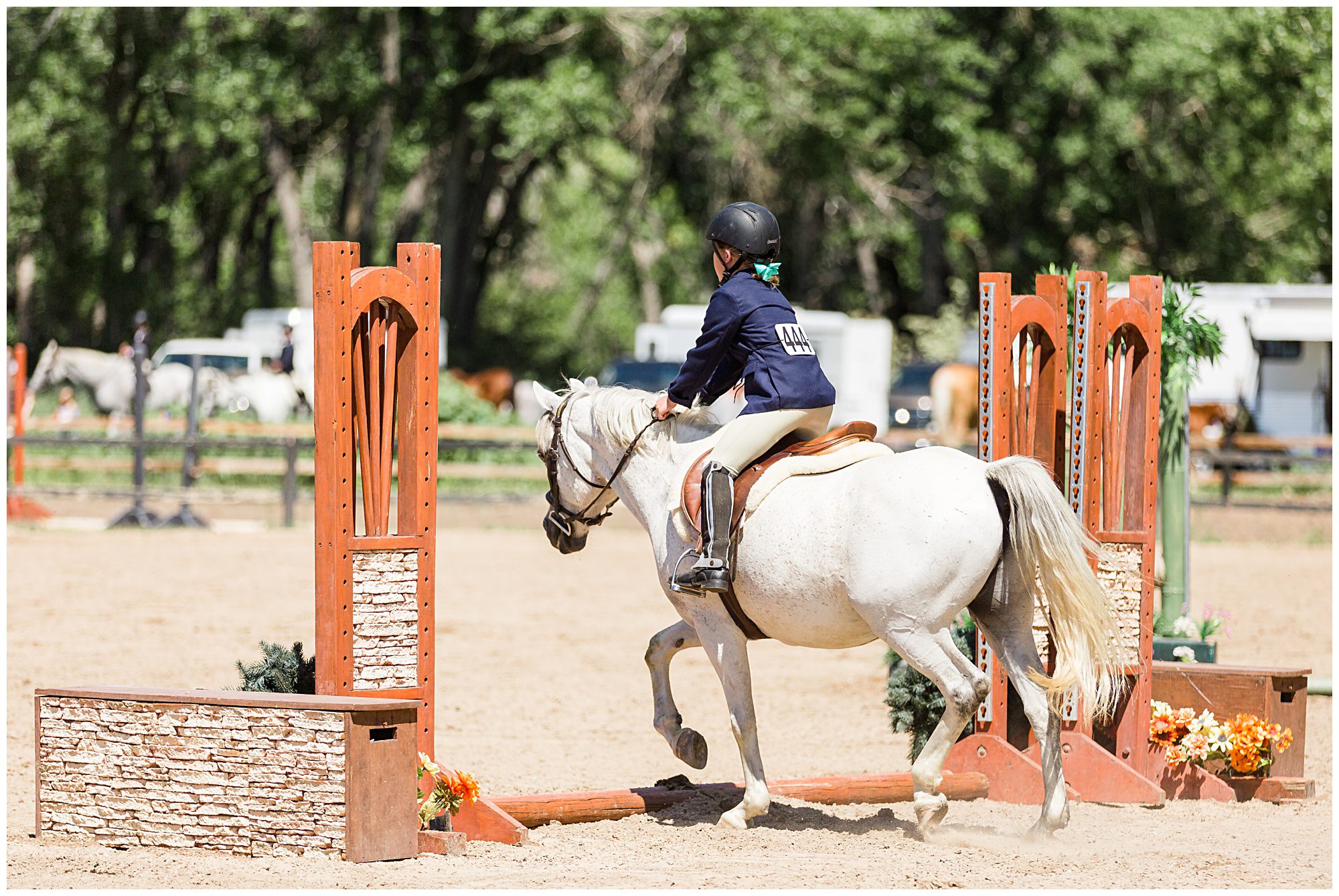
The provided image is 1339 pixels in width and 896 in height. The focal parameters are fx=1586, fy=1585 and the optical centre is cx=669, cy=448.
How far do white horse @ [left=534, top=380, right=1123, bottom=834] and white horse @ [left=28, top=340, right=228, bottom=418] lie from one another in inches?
748

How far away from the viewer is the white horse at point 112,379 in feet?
78.3

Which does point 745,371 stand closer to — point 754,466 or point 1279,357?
point 754,466

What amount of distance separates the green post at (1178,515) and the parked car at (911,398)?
57.6 feet

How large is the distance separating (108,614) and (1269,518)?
15.0m

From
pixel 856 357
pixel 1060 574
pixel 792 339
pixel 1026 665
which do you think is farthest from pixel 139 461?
pixel 1060 574

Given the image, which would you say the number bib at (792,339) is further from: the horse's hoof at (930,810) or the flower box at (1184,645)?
the flower box at (1184,645)

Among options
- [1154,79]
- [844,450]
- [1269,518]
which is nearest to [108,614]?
[844,450]

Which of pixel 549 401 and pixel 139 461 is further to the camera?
pixel 139 461

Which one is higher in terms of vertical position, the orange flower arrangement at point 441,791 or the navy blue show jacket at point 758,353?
the navy blue show jacket at point 758,353

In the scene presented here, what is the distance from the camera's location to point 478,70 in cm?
2908

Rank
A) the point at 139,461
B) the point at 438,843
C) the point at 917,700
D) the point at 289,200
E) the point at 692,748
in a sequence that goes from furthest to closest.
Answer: the point at 289,200
the point at 139,461
the point at 917,700
the point at 692,748
the point at 438,843

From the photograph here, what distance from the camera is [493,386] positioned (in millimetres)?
31438

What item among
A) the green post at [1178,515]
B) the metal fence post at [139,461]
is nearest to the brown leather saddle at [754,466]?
the green post at [1178,515]

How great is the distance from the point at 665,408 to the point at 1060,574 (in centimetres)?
154
